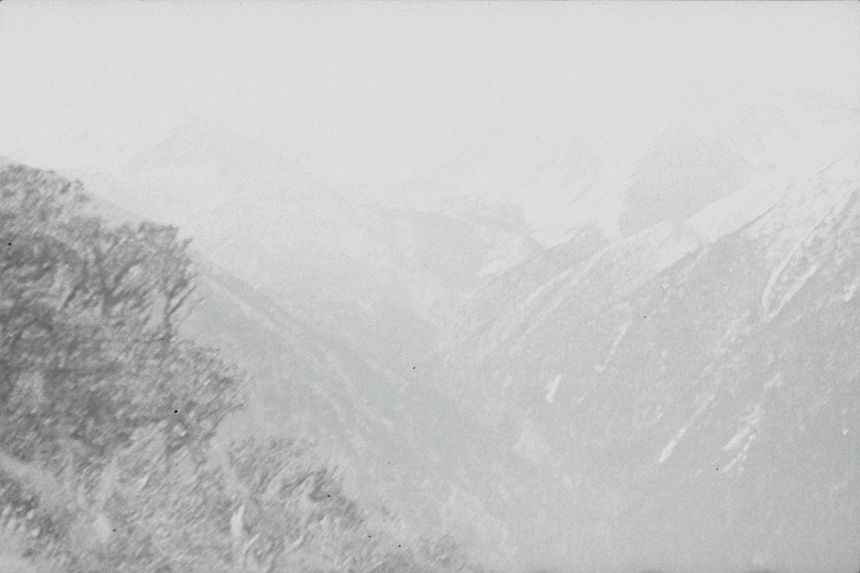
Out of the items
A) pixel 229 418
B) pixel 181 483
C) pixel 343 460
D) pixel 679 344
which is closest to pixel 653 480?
pixel 679 344

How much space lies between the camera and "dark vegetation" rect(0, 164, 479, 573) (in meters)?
44.9

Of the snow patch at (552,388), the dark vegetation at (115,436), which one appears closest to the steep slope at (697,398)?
the snow patch at (552,388)

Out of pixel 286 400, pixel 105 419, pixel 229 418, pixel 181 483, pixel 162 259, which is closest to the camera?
pixel 105 419

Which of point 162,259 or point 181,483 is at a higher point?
point 162,259

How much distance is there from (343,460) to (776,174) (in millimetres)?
145750

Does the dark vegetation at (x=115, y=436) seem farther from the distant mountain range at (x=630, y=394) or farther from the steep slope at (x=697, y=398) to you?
the steep slope at (x=697, y=398)

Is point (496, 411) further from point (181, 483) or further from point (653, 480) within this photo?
point (181, 483)

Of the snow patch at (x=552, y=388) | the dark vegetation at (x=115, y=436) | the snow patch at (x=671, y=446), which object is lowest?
the snow patch at (x=671, y=446)

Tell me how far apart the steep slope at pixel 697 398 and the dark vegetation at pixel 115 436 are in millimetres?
81367

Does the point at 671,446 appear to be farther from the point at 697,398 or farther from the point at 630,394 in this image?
the point at 630,394

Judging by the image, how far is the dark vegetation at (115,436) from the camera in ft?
147

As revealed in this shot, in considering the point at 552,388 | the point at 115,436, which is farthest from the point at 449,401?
the point at 115,436

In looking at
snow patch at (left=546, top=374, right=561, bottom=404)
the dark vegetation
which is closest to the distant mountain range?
snow patch at (left=546, top=374, right=561, bottom=404)

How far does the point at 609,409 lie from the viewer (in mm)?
163250
